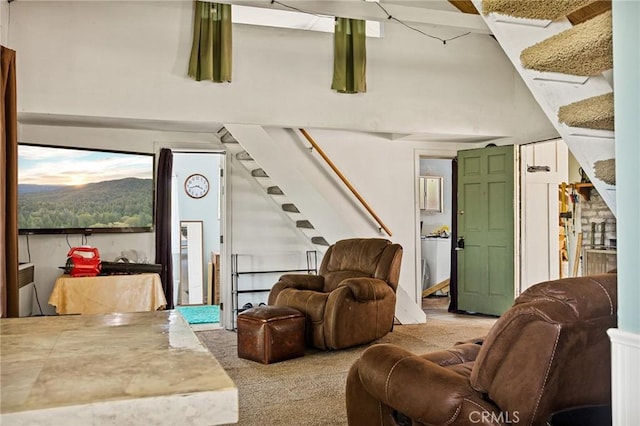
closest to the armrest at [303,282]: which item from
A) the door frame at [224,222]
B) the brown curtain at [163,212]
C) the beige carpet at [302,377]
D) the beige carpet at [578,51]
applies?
the beige carpet at [302,377]

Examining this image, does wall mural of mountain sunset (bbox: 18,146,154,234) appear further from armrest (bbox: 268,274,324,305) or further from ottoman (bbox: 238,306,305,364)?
ottoman (bbox: 238,306,305,364)

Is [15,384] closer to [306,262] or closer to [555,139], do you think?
[306,262]

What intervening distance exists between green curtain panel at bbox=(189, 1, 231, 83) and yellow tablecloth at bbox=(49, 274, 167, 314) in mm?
1988

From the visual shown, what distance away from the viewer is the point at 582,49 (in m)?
Answer: 2.26

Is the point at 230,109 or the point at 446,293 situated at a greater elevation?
the point at 230,109

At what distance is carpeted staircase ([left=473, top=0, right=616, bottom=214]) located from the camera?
92.5 inches

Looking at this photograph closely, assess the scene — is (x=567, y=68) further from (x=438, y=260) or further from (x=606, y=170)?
(x=438, y=260)

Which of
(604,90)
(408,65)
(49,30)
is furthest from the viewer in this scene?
(408,65)

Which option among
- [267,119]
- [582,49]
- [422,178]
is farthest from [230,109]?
[422,178]

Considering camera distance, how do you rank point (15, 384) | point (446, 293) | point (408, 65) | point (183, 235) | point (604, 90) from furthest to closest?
1. point (446, 293)
2. point (183, 235)
3. point (408, 65)
4. point (604, 90)
5. point (15, 384)

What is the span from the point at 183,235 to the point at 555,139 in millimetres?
5130

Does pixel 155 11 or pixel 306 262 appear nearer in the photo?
pixel 155 11

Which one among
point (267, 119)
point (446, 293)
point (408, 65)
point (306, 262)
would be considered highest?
point (408, 65)

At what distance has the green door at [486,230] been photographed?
666cm
